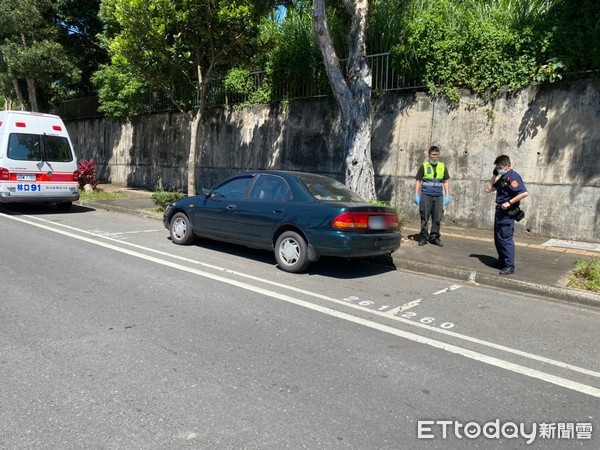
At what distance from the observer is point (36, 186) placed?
1200 cm

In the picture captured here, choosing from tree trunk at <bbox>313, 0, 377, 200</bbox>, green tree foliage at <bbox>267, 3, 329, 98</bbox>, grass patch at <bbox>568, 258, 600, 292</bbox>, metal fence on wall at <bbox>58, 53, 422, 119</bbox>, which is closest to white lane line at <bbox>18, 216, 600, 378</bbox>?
grass patch at <bbox>568, 258, 600, 292</bbox>

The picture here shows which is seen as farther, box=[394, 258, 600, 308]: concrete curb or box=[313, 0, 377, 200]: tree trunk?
box=[313, 0, 377, 200]: tree trunk

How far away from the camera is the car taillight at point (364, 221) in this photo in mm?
6641

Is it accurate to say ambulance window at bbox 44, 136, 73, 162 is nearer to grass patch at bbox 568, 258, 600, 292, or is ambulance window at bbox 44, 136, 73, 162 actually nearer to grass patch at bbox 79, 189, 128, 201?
grass patch at bbox 79, 189, 128, 201

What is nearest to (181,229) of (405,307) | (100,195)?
(405,307)

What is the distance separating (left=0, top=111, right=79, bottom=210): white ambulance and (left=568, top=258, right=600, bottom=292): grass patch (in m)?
11.5

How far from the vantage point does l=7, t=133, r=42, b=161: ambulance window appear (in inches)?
460

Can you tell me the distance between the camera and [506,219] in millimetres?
6898

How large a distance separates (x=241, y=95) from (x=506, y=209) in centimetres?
1074

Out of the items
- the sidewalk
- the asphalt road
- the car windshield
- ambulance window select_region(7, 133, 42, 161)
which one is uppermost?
ambulance window select_region(7, 133, 42, 161)

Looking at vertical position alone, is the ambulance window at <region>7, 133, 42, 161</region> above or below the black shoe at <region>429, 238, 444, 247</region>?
above

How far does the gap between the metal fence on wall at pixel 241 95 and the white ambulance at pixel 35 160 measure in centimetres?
323

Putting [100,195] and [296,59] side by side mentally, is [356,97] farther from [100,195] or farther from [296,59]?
[100,195]

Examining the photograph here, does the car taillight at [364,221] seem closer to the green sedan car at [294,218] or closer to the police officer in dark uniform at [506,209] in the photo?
the green sedan car at [294,218]
